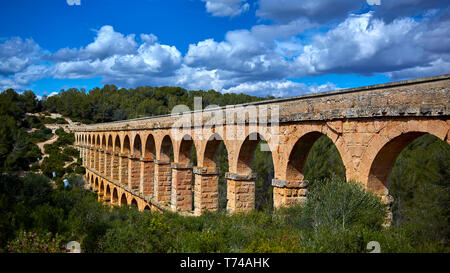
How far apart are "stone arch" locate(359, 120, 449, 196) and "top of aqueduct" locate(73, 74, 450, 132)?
0.23 meters

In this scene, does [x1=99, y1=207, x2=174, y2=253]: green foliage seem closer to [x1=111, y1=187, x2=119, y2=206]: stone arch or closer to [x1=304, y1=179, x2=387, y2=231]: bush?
[x1=304, y1=179, x2=387, y2=231]: bush

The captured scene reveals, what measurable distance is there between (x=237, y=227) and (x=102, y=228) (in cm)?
317

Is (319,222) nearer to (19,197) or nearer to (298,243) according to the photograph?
(298,243)

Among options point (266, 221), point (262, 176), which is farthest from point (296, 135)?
point (262, 176)

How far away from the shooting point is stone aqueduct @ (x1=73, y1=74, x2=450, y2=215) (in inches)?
242

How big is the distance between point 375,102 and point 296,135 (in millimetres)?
2193

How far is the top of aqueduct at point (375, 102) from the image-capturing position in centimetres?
574

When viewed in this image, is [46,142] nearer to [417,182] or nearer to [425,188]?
[417,182]

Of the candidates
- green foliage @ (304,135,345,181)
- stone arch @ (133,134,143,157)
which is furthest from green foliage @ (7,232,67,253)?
green foliage @ (304,135,345,181)

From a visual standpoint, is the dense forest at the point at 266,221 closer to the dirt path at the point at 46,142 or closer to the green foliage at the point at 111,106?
the dirt path at the point at 46,142

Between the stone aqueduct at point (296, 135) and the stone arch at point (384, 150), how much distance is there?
0.02m

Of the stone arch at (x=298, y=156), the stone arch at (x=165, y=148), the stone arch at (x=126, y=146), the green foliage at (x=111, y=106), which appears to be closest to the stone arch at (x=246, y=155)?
the stone arch at (x=298, y=156)

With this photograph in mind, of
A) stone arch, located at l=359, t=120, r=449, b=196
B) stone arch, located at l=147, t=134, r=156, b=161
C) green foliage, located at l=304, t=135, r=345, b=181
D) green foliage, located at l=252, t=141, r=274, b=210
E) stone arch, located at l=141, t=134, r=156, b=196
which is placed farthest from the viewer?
green foliage, located at l=252, t=141, r=274, b=210
